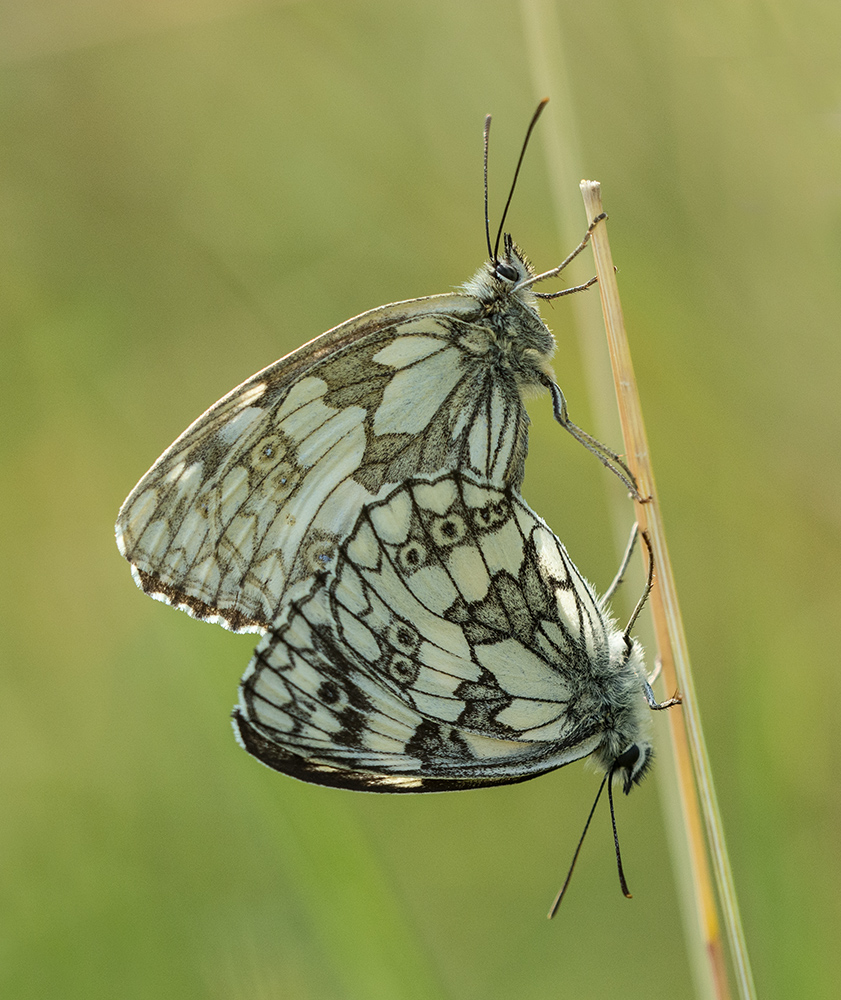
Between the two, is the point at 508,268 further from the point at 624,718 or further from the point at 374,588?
the point at 624,718

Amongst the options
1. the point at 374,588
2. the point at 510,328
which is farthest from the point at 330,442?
the point at 510,328

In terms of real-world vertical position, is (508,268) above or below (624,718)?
above

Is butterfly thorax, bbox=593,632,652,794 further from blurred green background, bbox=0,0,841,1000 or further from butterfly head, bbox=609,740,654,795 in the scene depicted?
blurred green background, bbox=0,0,841,1000

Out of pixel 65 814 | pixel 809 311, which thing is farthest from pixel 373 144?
pixel 65 814

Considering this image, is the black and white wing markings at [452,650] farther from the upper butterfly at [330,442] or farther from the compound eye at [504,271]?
the compound eye at [504,271]

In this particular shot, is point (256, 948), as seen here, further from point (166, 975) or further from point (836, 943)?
point (836, 943)

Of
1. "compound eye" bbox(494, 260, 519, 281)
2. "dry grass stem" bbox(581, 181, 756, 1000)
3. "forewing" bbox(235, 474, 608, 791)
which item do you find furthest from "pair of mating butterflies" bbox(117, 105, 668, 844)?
"dry grass stem" bbox(581, 181, 756, 1000)

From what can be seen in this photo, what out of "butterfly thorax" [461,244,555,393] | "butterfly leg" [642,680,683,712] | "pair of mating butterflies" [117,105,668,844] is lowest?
"butterfly leg" [642,680,683,712]
